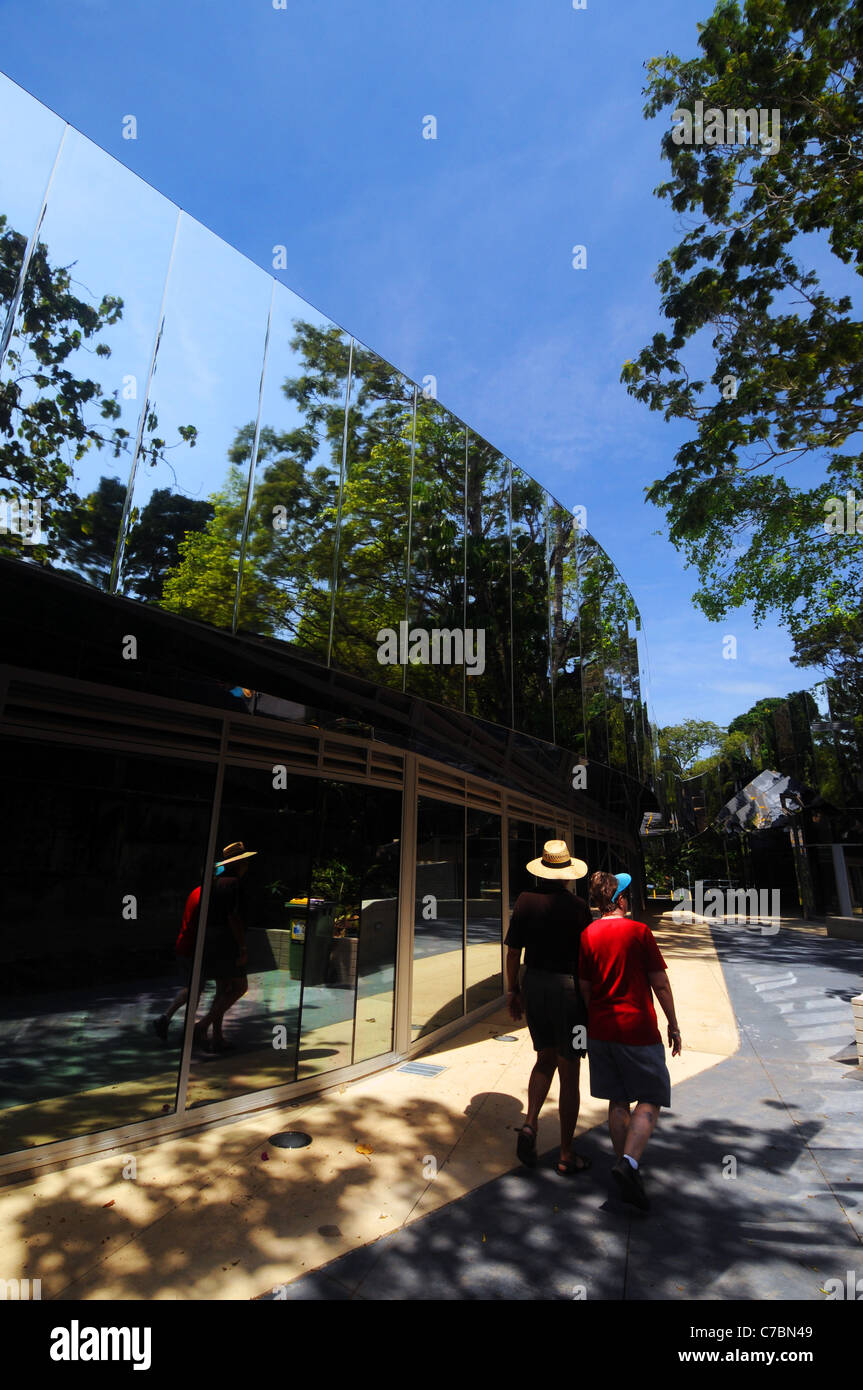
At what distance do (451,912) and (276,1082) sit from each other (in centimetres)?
287

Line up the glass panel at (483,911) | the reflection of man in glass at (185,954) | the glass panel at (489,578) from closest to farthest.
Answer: the reflection of man in glass at (185,954)
the glass panel at (489,578)
the glass panel at (483,911)

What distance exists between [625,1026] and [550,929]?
0.72m

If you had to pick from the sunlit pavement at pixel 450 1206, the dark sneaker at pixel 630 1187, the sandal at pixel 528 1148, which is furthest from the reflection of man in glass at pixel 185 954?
the dark sneaker at pixel 630 1187

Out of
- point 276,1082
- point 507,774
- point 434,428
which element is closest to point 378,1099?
point 276,1082

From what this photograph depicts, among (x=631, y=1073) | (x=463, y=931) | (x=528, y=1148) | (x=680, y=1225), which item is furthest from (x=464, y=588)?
(x=680, y=1225)

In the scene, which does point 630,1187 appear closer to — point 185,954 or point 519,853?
point 185,954

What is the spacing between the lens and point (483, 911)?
8.68m

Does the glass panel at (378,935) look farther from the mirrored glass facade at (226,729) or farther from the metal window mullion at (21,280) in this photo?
the metal window mullion at (21,280)

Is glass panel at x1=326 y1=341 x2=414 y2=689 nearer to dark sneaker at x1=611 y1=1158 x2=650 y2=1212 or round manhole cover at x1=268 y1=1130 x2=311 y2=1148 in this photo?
round manhole cover at x1=268 y1=1130 x2=311 y2=1148

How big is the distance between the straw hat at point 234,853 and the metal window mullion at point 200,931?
0.10 metres

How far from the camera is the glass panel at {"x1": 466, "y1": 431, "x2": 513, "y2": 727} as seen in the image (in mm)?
7617

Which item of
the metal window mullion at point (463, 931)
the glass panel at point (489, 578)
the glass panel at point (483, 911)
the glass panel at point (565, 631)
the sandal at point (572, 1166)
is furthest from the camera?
the glass panel at point (565, 631)

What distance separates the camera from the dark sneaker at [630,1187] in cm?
351
